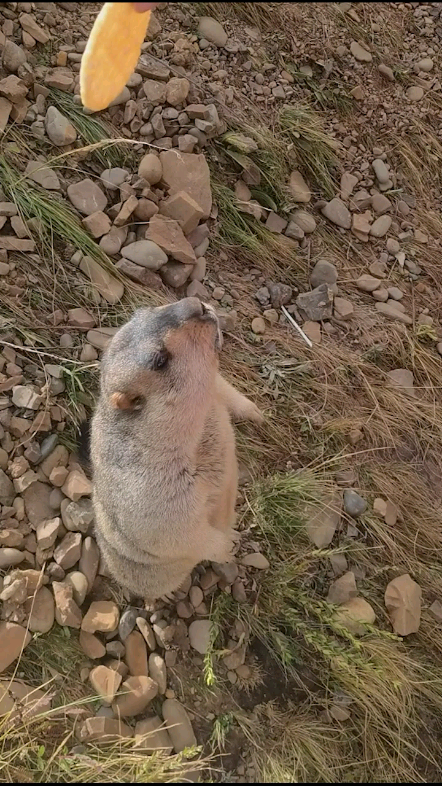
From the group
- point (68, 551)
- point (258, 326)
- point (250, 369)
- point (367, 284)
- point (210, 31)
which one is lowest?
point (68, 551)

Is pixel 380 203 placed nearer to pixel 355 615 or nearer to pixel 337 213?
pixel 337 213

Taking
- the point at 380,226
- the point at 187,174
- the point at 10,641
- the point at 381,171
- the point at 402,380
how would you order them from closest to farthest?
1. the point at 10,641
2. the point at 187,174
3. the point at 402,380
4. the point at 380,226
5. the point at 381,171

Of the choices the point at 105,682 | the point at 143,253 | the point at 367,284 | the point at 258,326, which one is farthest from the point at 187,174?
the point at 105,682

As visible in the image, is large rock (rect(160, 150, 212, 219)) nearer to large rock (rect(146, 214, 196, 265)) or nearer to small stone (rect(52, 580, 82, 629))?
large rock (rect(146, 214, 196, 265))

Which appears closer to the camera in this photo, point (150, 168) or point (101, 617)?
point (101, 617)

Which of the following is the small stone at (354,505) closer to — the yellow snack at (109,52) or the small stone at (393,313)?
the small stone at (393,313)

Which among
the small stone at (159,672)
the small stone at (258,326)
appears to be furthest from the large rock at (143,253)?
the small stone at (159,672)
